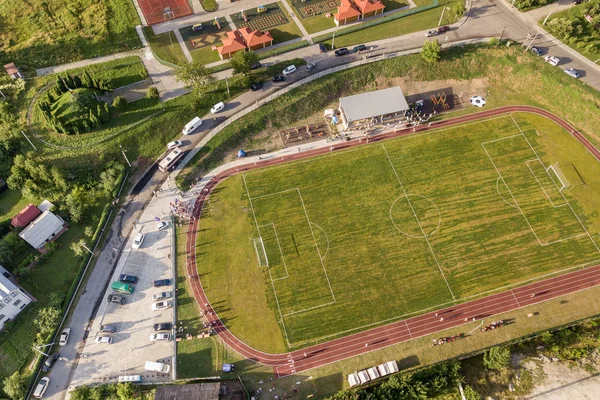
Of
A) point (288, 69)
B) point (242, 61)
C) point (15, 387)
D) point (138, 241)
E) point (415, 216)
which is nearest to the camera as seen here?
point (15, 387)

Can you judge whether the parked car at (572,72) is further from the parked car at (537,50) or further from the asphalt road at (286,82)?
the parked car at (537,50)

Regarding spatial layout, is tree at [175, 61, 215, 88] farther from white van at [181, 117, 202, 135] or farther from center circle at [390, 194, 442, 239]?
center circle at [390, 194, 442, 239]

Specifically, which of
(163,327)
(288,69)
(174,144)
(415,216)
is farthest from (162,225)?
(415,216)

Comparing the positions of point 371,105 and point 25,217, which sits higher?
point 371,105

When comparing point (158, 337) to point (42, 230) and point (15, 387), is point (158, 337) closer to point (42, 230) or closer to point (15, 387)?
point (15, 387)

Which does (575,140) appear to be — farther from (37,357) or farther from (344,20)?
(37,357)
